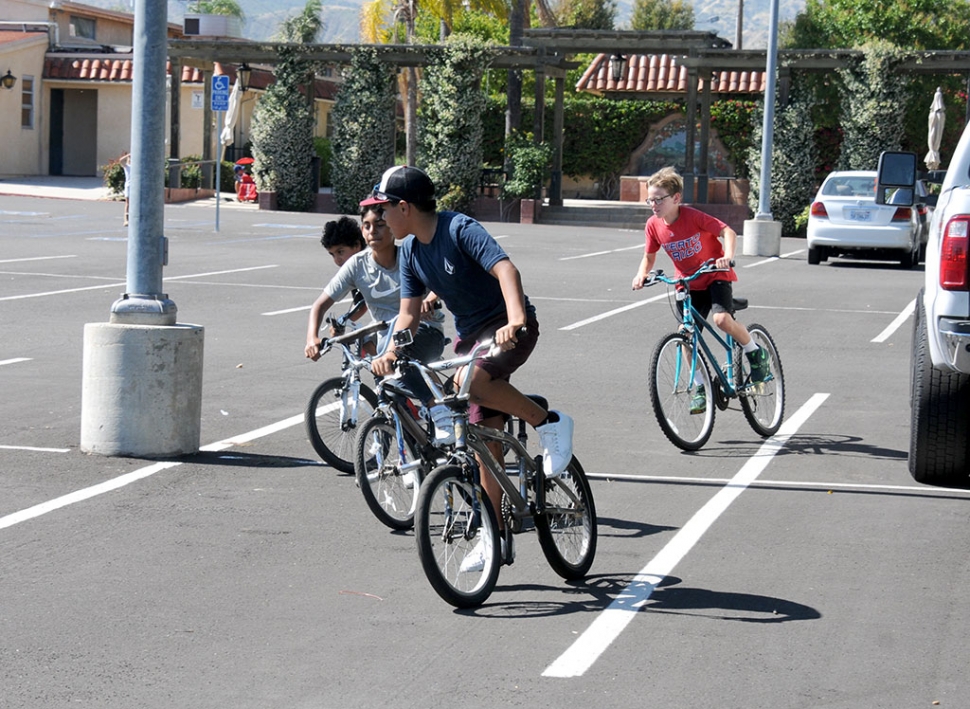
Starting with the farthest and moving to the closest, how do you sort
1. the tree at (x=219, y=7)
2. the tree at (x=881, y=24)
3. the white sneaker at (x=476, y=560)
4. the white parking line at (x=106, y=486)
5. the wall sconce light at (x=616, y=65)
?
the tree at (x=219, y=7) < the tree at (x=881, y=24) < the wall sconce light at (x=616, y=65) < the white parking line at (x=106, y=486) < the white sneaker at (x=476, y=560)

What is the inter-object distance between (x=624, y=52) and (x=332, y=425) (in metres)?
31.4

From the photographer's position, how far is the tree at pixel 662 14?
311 feet

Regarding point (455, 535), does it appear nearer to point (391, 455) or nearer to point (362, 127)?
point (391, 455)

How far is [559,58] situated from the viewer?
128ft

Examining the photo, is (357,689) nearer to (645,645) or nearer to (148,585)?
(645,645)

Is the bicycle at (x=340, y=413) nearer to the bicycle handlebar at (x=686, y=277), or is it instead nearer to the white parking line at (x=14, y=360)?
the bicycle handlebar at (x=686, y=277)

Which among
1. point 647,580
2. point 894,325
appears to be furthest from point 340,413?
point 894,325

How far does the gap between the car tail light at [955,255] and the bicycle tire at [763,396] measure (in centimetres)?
233

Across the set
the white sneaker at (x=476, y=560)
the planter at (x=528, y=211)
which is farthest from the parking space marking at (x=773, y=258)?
the white sneaker at (x=476, y=560)

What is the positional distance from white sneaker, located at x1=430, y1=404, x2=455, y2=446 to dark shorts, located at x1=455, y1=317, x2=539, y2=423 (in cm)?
24

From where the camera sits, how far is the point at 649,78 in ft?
169

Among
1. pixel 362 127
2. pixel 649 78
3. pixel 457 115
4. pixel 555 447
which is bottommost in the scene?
pixel 555 447

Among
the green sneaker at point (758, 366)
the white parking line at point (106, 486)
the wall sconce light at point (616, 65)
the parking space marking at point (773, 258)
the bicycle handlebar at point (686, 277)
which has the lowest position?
the white parking line at point (106, 486)

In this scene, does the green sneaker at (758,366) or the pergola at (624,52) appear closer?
the green sneaker at (758,366)
